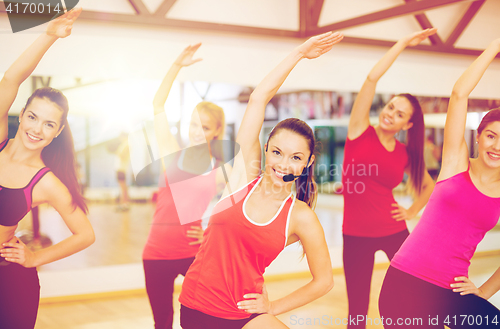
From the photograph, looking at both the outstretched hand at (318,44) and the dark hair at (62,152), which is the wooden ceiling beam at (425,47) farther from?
the dark hair at (62,152)

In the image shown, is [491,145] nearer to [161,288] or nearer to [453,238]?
[453,238]

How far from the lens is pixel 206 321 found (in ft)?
5.16

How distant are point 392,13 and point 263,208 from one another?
3.03m

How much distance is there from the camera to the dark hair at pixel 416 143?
2738 millimetres

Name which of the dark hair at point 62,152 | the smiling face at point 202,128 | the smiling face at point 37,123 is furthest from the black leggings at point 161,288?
the smiling face at point 37,123

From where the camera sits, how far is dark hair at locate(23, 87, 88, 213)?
2.17m

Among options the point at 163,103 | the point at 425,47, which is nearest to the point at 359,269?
the point at 163,103

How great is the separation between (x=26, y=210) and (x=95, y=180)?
150 centimetres

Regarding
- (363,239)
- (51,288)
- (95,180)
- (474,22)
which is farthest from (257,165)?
(474,22)

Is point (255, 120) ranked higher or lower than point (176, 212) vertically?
higher

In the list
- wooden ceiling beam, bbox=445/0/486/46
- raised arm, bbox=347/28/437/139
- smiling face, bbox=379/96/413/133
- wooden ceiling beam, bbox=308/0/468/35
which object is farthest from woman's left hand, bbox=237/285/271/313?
wooden ceiling beam, bbox=445/0/486/46

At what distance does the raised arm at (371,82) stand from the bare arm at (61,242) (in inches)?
68.8

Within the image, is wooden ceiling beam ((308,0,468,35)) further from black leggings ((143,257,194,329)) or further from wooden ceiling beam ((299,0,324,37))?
black leggings ((143,257,194,329))

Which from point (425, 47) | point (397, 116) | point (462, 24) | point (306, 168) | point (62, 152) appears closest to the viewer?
point (306, 168)
